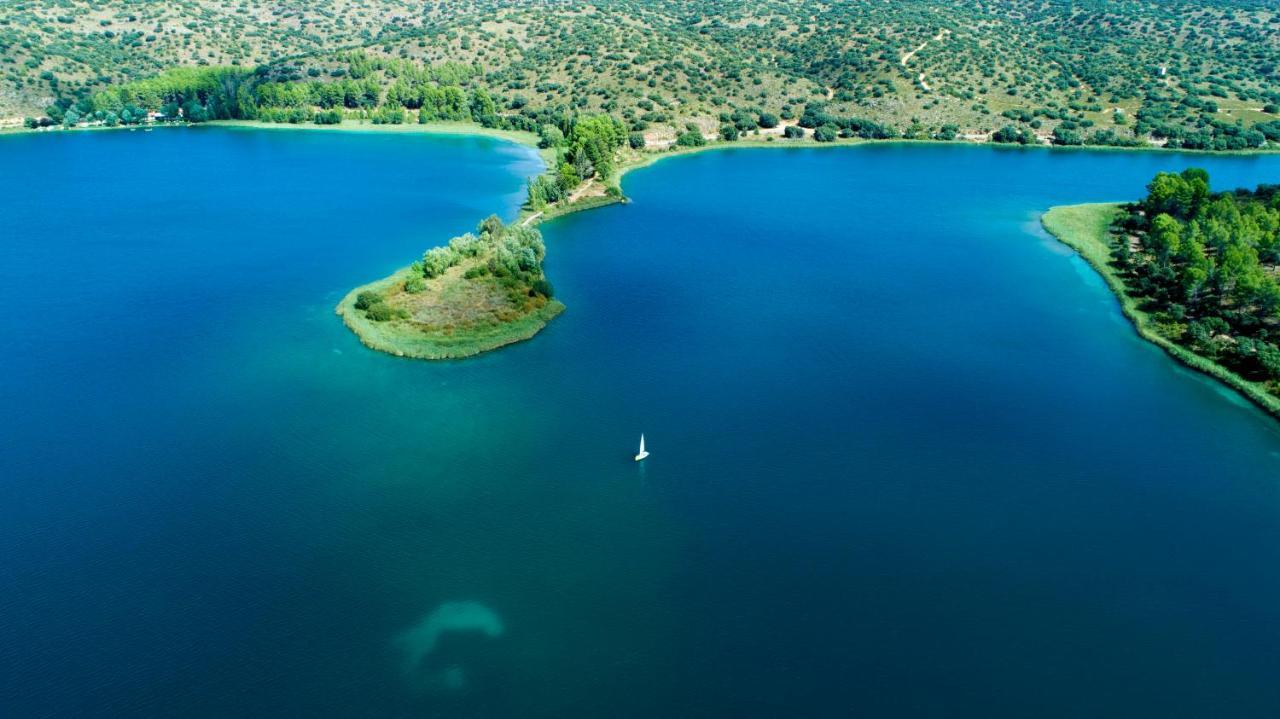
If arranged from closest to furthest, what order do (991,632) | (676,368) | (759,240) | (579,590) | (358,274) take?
(991,632), (579,590), (676,368), (358,274), (759,240)

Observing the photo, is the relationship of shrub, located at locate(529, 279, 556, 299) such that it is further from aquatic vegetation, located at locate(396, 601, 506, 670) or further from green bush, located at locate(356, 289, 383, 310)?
aquatic vegetation, located at locate(396, 601, 506, 670)

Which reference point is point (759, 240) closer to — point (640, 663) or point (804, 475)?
point (804, 475)

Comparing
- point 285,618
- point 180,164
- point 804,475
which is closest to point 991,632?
point 804,475

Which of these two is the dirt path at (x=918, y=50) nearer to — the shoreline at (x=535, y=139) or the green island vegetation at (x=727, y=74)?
the green island vegetation at (x=727, y=74)

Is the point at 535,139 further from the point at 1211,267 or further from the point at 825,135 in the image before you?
the point at 1211,267

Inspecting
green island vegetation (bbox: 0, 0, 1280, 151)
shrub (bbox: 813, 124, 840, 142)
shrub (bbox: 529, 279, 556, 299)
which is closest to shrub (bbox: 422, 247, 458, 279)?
shrub (bbox: 529, 279, 556, 299)

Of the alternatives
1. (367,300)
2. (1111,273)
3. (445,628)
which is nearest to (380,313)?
(367,300)

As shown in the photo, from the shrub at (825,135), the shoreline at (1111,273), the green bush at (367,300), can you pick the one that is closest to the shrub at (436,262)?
the green bush at (367,300)
